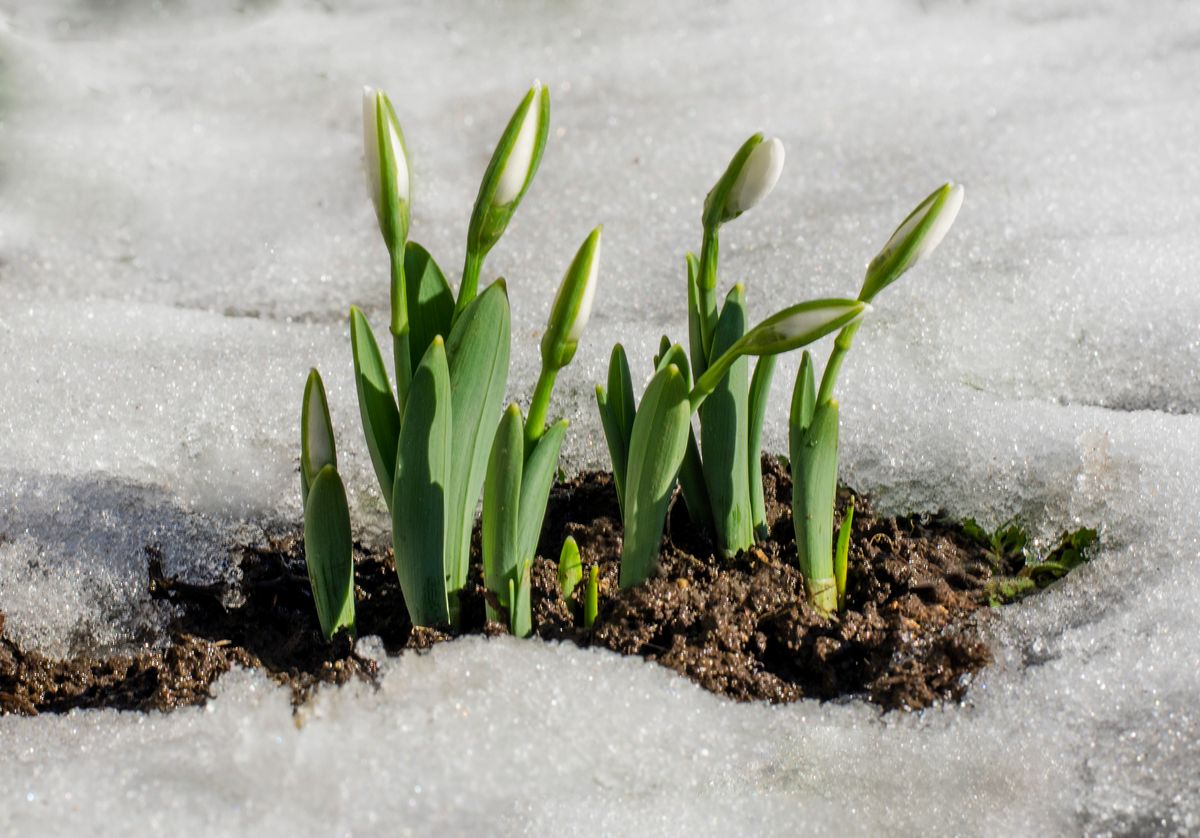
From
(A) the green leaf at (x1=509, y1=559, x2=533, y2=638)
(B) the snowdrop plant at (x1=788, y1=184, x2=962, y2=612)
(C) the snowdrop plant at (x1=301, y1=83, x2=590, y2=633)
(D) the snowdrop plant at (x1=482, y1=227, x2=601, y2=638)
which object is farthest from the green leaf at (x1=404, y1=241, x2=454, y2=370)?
(B) the snowdrop plant at (x1=788, y1=184, x2=962, y2=612)

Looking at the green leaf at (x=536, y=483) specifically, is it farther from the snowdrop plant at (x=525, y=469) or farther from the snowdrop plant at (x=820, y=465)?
the snowdrop plant at (x=820, y=465)

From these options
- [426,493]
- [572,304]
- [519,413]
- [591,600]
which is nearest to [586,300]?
[572,304]

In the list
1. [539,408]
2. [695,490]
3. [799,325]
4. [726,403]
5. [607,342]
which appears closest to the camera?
[799,325]

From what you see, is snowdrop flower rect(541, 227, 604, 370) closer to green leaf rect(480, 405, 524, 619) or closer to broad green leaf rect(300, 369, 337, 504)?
green leaf rect(480, 405, 524, 619)

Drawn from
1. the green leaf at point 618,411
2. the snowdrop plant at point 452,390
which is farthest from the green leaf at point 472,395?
the green leaf at point 618,411

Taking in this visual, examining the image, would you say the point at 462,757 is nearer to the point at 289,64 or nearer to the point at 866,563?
the point at 866,563

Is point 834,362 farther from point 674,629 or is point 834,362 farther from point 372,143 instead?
point 372,143
